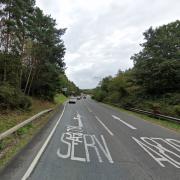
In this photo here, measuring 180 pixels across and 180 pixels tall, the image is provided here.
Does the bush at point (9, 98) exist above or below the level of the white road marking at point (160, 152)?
above

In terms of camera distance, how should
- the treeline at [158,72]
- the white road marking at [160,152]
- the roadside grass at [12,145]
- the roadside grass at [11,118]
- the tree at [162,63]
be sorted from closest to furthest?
the roadside grass at [12,145] < the white road marking at [160,152] < the roadside grass at [11,118] < the treeline at [158,72] < the tree at [162,63]

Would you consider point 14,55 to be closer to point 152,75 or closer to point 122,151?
point 122,151

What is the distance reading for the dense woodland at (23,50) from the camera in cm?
2031

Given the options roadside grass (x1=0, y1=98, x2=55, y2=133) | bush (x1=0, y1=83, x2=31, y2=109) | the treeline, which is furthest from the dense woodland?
the treeline

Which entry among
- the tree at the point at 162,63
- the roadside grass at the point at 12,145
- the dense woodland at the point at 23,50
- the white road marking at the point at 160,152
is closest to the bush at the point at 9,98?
the dense woodland at the point at 23,50

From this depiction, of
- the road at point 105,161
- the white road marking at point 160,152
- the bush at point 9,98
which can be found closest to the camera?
the road at point 105,161

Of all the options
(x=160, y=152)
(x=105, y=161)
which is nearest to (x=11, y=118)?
(x=105, y=161)

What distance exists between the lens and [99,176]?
5.47m

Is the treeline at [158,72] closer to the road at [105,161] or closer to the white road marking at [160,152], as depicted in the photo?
the white road marking at [160,152]

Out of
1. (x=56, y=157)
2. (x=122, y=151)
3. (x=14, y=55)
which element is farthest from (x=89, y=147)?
(x=14, y=55)


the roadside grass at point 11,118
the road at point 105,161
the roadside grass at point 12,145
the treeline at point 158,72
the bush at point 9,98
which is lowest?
the roadside grass at point 12,145

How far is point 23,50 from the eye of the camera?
29.0m

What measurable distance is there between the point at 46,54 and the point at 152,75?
651 inches

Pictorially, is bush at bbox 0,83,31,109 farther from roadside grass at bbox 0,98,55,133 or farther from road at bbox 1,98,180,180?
road at bbox 1,98,180,180
